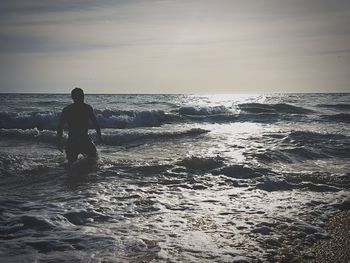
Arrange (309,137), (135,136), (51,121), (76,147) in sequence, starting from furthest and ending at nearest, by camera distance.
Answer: (51,121), (135,136), (309,137), (76,147)

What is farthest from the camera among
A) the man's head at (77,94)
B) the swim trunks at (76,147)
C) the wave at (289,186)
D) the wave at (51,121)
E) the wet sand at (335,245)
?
the wave at (51,121)

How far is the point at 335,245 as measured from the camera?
3873mm

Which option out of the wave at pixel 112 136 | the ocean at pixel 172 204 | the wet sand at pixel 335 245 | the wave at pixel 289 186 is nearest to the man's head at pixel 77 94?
the ocean at pixel 172 204

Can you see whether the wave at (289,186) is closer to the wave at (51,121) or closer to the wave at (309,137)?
the wave at (309,137)

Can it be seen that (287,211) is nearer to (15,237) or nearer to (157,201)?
(157,201)

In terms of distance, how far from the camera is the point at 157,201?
5676 mm

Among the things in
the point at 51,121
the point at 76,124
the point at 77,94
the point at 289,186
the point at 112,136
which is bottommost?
the point at 289,186

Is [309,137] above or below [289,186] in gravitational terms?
above

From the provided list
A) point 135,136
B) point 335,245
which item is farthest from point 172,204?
point 135,136

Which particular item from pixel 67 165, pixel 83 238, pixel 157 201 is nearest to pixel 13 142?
pixel 67 165

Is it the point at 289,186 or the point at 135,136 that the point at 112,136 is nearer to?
the point at 135,136

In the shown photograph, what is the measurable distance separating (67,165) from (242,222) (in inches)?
216

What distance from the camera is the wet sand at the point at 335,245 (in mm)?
3512

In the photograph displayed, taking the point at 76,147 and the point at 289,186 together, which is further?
the point at 76,147
